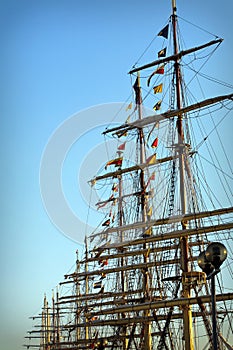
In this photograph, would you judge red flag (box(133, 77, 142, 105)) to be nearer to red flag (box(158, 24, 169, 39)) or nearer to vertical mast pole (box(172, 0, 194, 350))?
vertical mast pole (box(172, 0, 194, 350))

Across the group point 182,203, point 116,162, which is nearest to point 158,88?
point 182,203

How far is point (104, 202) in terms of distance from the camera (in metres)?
43.3

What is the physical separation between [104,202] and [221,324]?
55.8ft

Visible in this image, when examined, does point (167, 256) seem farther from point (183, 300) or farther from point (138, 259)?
point (138, 259)

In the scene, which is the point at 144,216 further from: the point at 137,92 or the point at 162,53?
the point at 162,53

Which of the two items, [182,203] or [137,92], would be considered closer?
[182,203]

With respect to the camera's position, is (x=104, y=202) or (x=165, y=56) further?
(x=104, y=202)

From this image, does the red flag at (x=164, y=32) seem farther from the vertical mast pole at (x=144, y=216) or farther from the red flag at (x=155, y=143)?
the vertical mast pole at (x=144, y=216)

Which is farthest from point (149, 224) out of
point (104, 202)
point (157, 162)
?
point (104, 202)

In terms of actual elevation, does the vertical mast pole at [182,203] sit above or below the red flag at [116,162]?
below

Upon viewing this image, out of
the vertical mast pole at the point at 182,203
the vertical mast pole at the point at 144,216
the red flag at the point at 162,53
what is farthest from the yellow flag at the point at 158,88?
the vertical mast pole at the point at 144,216

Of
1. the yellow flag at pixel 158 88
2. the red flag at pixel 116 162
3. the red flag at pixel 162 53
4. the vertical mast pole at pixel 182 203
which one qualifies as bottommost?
the vertical mast pole at pixel 182 203

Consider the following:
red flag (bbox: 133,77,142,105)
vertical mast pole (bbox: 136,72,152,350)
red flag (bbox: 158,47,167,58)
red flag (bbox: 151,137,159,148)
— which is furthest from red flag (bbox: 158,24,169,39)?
red flag (bbox: 133,77,142,105)

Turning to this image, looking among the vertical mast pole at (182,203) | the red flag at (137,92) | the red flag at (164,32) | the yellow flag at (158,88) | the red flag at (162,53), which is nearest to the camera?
the vertical mast pole at (182,203)
